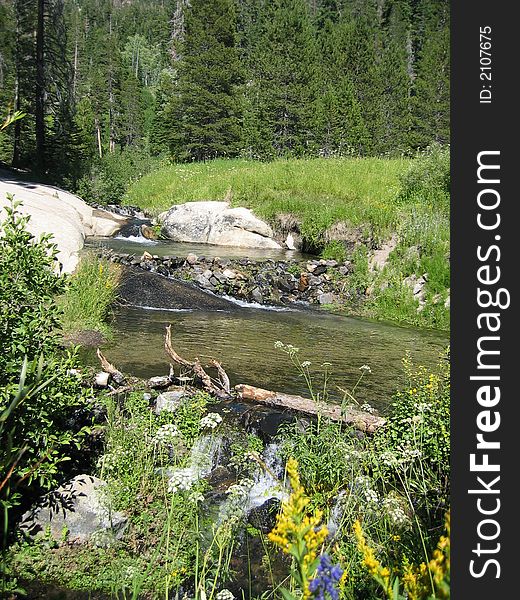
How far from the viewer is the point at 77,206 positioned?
18422 millimetres

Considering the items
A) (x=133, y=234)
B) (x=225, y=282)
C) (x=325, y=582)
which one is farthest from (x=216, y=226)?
(x=325, y=582)

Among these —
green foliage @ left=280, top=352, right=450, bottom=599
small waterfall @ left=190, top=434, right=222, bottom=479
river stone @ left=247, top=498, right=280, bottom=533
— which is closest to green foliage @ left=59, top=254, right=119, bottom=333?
small waterfall @ left=190, top=434, right=222, bottom=479

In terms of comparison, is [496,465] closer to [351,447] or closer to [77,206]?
[351,447]

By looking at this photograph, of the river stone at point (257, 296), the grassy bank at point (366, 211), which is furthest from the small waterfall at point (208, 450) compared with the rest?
the river stone at point (257, 296)

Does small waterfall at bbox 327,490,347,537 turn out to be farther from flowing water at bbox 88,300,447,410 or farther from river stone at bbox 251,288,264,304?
river stone at bbox 251,288,264,304

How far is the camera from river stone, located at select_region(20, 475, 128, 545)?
3.81 m

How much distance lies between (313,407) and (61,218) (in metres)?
9.68

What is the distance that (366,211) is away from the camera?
1492cm

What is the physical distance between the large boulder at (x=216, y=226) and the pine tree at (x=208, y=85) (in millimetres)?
17436

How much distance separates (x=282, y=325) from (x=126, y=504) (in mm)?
6110

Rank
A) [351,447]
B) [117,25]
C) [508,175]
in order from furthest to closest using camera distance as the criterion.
Answer: [117,25]
[351,447]
[508,175]

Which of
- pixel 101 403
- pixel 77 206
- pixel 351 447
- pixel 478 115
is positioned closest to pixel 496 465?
pixel 478 115

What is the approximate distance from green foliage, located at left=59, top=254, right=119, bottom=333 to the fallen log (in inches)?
129

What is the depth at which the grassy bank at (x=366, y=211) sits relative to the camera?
37.8ft
